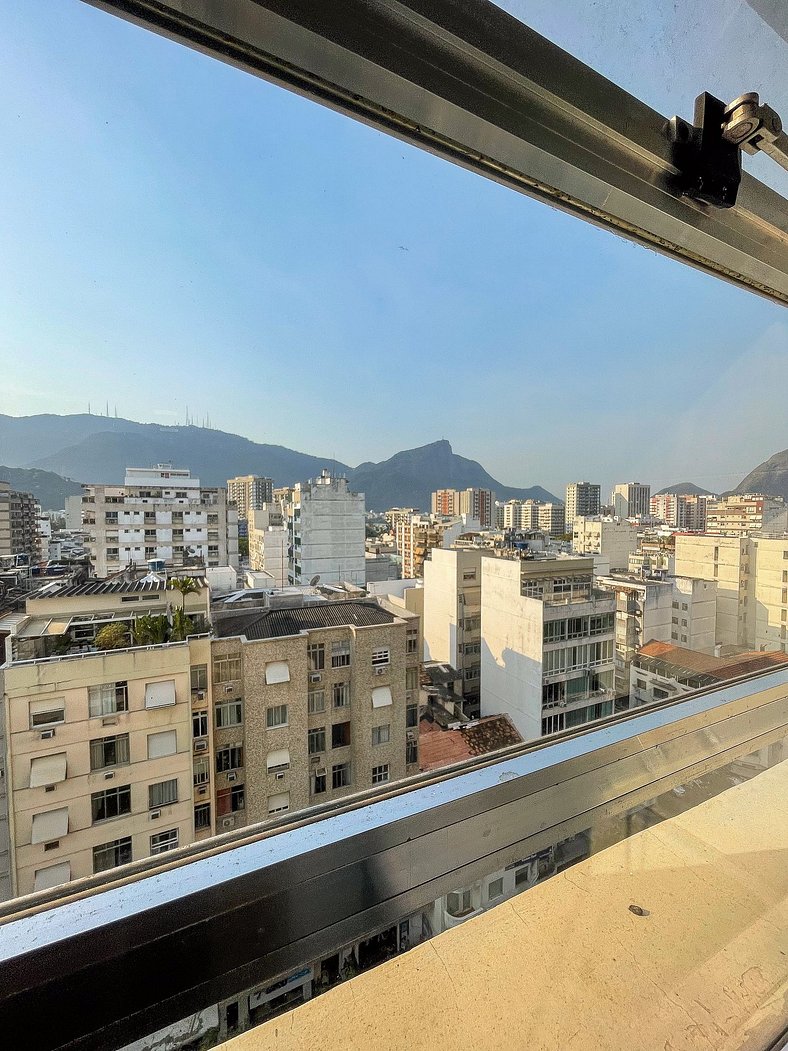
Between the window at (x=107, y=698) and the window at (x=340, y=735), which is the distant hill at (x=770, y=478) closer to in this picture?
the window at (x=340, y=735)

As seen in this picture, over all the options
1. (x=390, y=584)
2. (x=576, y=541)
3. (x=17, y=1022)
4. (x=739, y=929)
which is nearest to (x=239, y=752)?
(x=17, y=1022)

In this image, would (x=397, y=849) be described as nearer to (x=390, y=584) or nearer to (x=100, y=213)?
(x=390, y=584)

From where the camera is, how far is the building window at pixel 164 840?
2.25 ft

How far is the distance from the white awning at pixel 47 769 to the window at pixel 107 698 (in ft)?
0.28

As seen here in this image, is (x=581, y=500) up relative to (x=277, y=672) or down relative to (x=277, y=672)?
up

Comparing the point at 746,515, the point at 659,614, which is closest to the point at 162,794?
the point at 659,614

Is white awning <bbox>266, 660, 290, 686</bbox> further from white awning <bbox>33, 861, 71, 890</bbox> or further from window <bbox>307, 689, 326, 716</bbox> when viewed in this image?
white awning <bbox>33, 861, 71, 890</bbox>

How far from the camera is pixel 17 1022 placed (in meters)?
0.41

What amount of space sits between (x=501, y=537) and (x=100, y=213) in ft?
3.64

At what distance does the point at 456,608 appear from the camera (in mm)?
1383

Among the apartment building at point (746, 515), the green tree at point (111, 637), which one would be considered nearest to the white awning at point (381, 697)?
the green tree at point (111, 637)

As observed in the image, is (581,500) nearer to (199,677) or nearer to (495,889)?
(495,889)

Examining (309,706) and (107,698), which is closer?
(107,698)

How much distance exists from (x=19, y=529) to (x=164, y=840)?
55 cm
